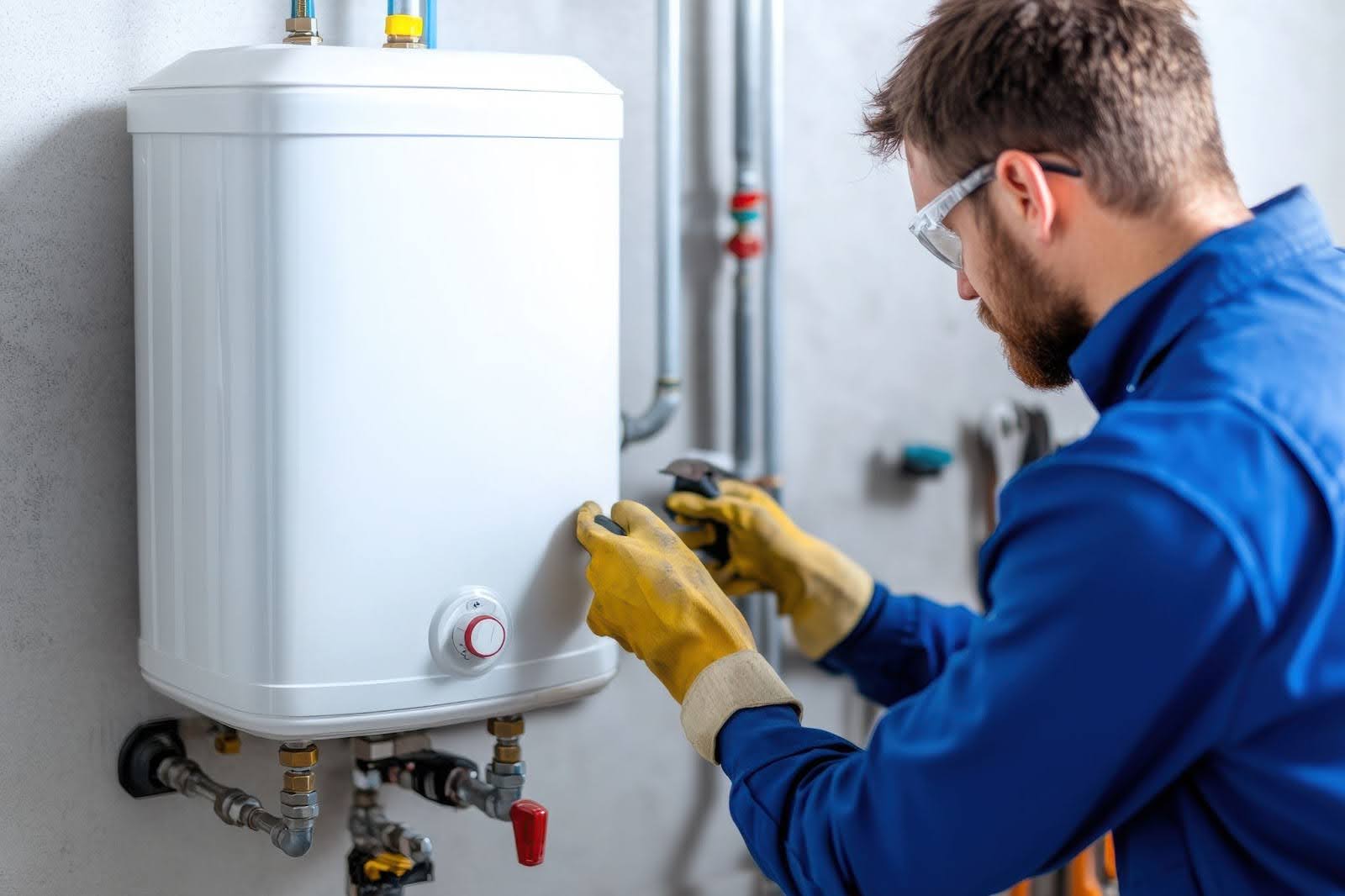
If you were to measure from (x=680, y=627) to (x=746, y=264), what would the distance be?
469 millimetres

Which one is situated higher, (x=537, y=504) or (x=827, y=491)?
(x=537, y=504)

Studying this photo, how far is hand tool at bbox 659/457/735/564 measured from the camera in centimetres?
126

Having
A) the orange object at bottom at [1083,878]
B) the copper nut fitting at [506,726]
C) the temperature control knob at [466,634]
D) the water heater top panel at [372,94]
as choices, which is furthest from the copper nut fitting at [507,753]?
the orange object at bottom at [1083,878]

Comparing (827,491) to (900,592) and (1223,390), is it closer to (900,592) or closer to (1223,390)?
(900,592)

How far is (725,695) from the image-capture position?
0.95 meters

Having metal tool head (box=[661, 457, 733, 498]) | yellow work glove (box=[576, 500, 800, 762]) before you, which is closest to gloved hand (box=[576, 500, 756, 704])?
yellow work glove (box=[576, 500, 800, 762])

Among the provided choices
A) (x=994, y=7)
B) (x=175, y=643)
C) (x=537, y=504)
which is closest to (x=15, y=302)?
(x=175, y=643)

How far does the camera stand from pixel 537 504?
101 cm

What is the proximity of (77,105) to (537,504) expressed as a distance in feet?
1.48

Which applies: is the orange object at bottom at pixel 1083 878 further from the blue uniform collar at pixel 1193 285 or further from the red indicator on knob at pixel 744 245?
the blue uniform collar at pixel 1193 285

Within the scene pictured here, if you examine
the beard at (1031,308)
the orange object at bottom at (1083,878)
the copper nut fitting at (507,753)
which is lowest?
the orange object at bottom at (1083,878)

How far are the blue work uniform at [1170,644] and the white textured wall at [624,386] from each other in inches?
22.0

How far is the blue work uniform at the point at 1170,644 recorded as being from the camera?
705 millimetres

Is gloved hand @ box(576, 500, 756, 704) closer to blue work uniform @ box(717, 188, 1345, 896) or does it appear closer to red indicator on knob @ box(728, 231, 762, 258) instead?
blue work uniform @ box(717, 188, 1345, 896)
